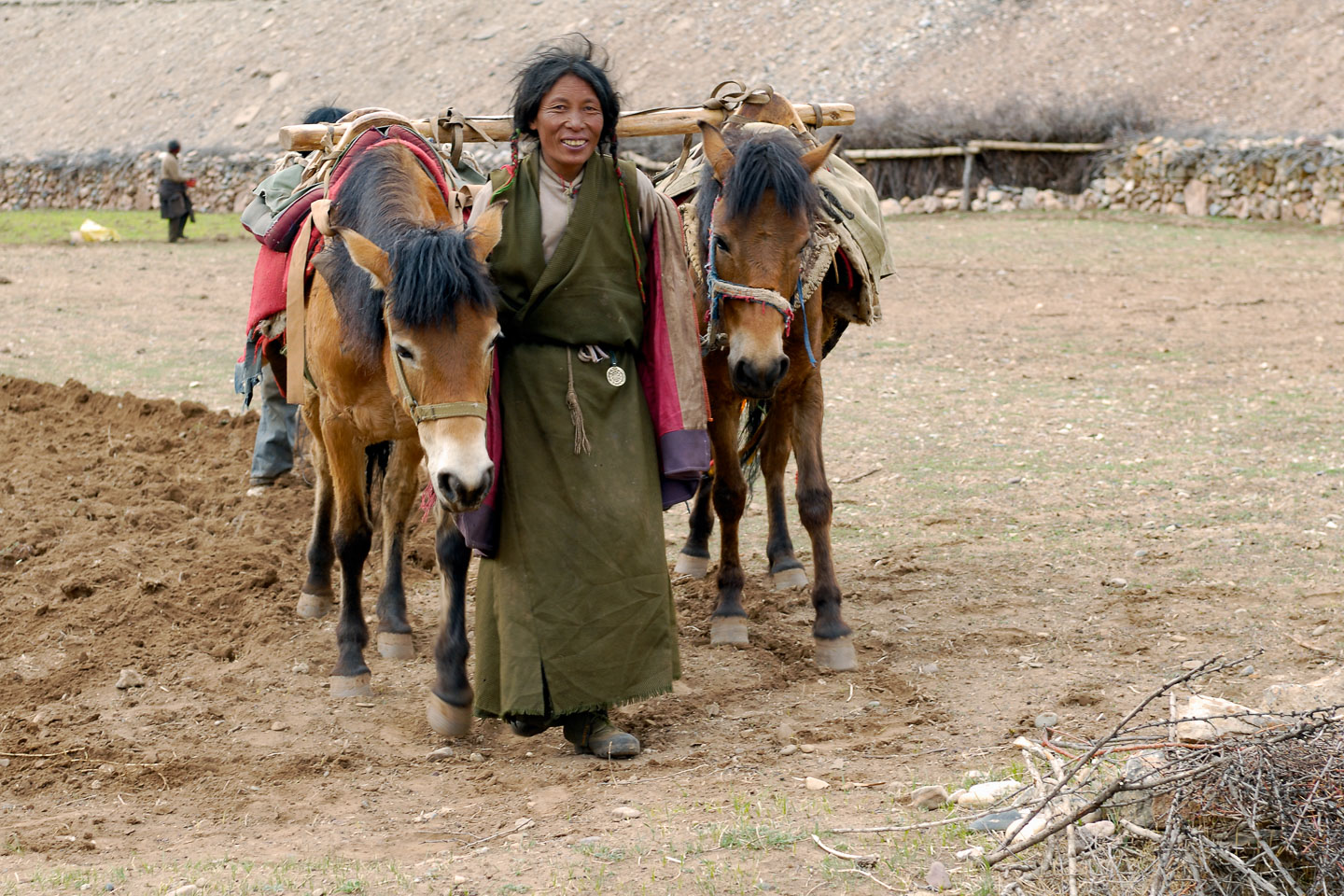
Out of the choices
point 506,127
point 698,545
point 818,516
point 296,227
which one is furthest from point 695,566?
point 296,227

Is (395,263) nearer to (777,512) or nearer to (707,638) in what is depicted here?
(707,638)

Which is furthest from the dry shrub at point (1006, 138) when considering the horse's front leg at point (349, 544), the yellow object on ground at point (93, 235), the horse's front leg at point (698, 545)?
the horse's front leg at point (349, 544)

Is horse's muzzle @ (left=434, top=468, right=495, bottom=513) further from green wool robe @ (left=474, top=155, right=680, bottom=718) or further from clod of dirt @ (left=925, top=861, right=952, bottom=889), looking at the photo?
clod of dirt @ (left=925, top=861, right=952, bottom=889)

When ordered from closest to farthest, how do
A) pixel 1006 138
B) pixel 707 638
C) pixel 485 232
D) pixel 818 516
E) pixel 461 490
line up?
1. pixel 461 490
2. pixel 485 232
3. pixel 818 516
4. pixel 707 638
5. pixel 1006 138

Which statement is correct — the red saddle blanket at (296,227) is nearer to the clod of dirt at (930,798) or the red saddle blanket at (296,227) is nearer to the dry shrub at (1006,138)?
the clod of dirt at (930,798)

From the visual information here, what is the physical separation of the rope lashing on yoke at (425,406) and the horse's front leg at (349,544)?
912 mm

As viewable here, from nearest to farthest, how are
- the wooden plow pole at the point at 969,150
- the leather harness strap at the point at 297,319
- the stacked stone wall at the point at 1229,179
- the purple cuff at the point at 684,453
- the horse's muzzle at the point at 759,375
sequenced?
the purple cuff at the point at 684,453 → the horse's muzzle at the point at 759,375 → the leather harness strap at the point at 297,319 → the stacked stone wall at the point at 1229,179 → the wooden plow pole at the point at 969,150

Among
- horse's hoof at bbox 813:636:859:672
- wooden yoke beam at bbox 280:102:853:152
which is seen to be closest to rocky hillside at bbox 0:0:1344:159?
wooden yoke beam at bbox 280:102:853:152

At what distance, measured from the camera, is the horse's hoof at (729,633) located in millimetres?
4902

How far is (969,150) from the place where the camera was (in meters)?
21.6

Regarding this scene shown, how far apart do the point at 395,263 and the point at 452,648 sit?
1.26m

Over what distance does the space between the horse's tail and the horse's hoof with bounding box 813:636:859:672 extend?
198 cm

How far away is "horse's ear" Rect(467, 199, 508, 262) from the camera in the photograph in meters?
3.46

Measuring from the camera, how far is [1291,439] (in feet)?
23.8
